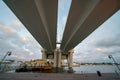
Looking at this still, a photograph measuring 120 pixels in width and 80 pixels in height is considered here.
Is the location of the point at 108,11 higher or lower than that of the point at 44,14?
lower

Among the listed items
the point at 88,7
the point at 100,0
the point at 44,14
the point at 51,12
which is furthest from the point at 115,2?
the point at 44,14

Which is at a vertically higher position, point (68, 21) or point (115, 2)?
point (68, 21)

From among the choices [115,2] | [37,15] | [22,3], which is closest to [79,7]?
[115,2]

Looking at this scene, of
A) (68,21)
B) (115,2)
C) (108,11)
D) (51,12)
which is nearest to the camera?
(115,2)

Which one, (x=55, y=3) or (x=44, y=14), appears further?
(x=44, y=14)

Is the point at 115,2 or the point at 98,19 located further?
the point at 98,19

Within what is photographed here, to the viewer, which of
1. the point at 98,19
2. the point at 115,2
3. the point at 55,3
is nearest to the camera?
the point at 115,2

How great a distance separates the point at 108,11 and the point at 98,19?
8.91 feet

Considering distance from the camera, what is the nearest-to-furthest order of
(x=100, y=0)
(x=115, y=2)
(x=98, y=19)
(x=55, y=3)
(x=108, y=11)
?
(x=100, y=0), (x=115, y=2), (x=55, y=3), (x=108, y=11), (x=98, y=19)

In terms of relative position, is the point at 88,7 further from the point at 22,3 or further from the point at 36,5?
the point at 22,3

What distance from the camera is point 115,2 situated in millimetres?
13562

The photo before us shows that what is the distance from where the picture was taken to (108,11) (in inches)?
617

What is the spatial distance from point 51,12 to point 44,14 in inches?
56.6

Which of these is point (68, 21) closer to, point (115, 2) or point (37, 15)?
point (37, 15)
